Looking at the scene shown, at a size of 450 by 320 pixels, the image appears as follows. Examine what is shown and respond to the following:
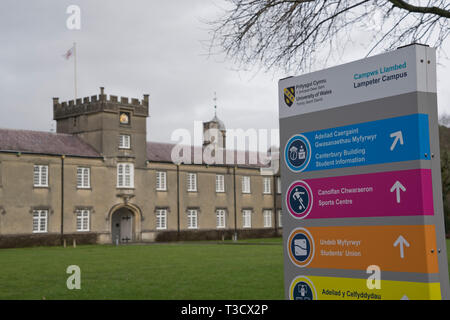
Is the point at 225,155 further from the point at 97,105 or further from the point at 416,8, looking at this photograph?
the point at 416,8

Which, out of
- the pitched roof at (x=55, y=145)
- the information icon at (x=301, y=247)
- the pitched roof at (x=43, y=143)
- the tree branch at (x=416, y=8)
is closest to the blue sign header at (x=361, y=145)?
the information icon at (x=301, y=247)

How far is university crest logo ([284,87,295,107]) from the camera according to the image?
561 cm

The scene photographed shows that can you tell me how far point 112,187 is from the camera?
44781mm

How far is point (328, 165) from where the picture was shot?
5230mm

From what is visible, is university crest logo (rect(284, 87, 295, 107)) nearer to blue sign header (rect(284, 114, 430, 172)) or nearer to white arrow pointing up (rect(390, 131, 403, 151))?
blue sign header (rect(284, 114, 430, 172))

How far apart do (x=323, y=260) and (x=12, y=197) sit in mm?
37238

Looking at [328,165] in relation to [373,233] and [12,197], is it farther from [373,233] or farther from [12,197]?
[12,197]

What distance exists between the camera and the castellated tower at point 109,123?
4531 centimetres

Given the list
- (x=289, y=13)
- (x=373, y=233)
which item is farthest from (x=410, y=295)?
(x=289, y=13)

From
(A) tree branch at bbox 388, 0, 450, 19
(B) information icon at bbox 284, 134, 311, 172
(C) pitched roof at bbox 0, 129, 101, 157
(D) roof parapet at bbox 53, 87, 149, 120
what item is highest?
(D) roof parapet at bbox 53, 87, 149, 120

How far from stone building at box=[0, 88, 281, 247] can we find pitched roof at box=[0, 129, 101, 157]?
3.1 inches

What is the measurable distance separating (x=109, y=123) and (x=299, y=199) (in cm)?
4127

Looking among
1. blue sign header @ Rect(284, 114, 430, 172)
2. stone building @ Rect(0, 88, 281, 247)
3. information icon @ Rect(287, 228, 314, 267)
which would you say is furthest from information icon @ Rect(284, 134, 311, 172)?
stone building @ Rect(0, 88, 281, 247)

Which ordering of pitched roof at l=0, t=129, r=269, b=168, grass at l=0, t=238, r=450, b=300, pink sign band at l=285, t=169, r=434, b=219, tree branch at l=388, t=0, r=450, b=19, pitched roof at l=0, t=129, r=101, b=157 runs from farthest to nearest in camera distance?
1. pitched roof at l=0, t=129, r=269, b=168
2. pitched roof at l=0, t=129, r=101, b=157
3. grass at l=0, t=238, r=450, b=300
4. tree branch at l=388, t=0, r=450, b=19
5. pink sign band at l=285, t=169, r=434, b=219
